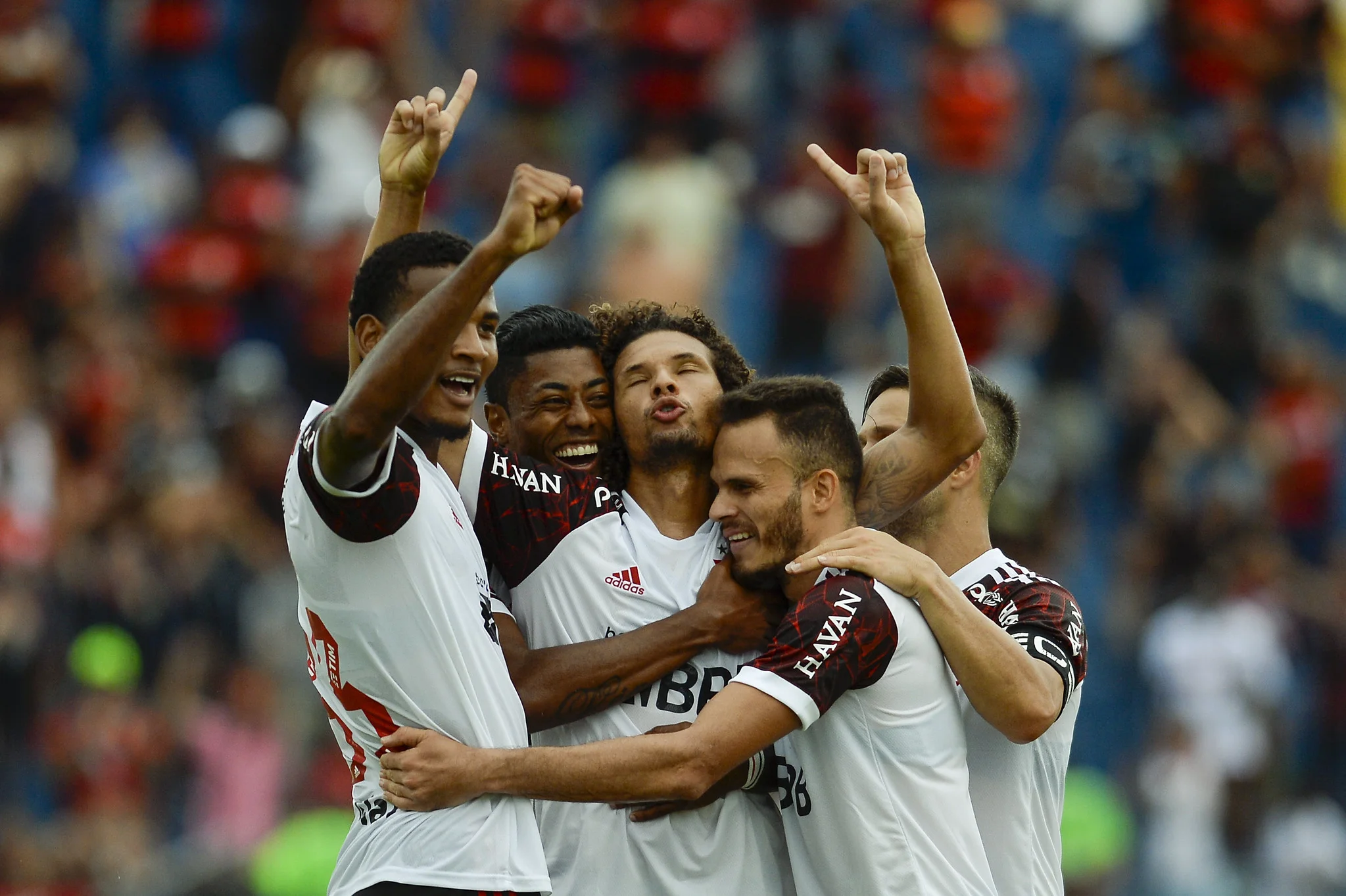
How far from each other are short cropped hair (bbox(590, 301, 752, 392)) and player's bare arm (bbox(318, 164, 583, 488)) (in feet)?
5.20

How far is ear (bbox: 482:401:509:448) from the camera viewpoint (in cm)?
605

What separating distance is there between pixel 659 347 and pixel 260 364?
774 cm

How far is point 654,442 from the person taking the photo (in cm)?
567

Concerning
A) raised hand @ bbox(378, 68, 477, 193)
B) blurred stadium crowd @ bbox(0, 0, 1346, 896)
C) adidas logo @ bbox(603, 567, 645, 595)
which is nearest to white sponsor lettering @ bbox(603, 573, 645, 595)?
adidas logo @ bbox(603, 567, 645, 595)

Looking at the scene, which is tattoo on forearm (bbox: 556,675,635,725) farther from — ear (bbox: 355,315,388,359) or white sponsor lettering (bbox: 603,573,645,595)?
ear (bbox: 355,315,388,359)

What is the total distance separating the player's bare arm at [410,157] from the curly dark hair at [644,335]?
79cm

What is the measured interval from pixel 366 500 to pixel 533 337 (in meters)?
1.54

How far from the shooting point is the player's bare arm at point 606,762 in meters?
4.69

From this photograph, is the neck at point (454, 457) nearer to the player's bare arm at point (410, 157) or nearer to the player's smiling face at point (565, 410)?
the player's smiling face at point (565, 410)

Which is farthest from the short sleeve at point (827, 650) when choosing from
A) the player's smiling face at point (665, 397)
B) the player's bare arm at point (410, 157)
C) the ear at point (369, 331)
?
the player's bare arm at point (410, 157)

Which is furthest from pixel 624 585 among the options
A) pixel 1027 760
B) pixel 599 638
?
pixel 1027 760

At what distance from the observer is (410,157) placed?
5.59 m

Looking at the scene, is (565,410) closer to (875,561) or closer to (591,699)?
(591,699)

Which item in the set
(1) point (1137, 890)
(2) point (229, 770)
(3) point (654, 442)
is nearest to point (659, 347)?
(3) point (654, 442)
